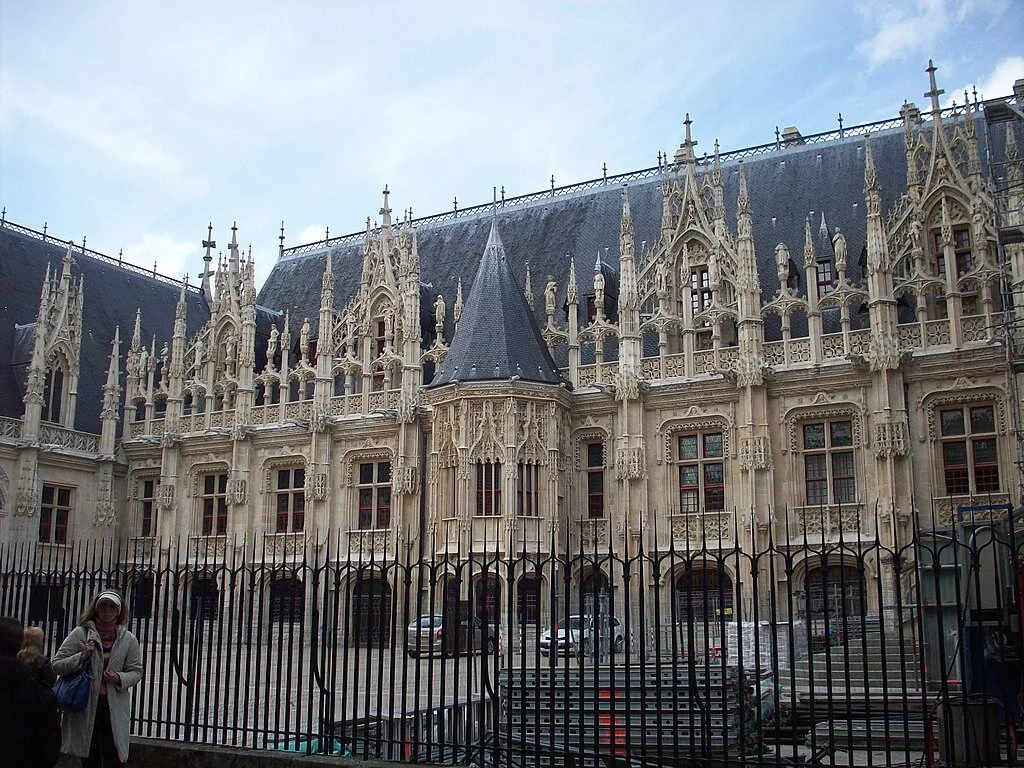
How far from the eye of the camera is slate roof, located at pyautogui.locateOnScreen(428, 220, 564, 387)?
25672 millimetres

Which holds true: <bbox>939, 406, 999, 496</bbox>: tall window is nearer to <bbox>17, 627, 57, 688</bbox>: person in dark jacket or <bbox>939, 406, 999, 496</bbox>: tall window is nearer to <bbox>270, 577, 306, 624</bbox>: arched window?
<bbox>270, 577, 306, 624</bbox>: arched window

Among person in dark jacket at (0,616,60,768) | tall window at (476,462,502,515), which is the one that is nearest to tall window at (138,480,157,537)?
tall window at (476,462,502,515)

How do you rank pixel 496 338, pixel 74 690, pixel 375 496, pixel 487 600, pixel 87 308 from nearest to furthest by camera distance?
pixel 74 690, pixel 487 600, pixel 496 338, pixel 375 496, pixel 87 308

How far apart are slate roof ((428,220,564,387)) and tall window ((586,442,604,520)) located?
212 cm

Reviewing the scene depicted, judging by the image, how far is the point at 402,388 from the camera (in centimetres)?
2812

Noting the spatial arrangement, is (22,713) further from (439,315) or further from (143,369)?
(143,369)

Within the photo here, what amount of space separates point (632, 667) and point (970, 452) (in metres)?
12.3

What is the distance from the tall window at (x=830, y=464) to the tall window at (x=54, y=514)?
21.6 meters

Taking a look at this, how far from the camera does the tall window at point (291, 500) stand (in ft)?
98.3

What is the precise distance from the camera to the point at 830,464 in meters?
23.9

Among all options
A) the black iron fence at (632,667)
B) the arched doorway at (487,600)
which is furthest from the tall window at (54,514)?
the arched doorway at (487,600)

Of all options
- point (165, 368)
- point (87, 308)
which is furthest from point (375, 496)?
point (87, 308)

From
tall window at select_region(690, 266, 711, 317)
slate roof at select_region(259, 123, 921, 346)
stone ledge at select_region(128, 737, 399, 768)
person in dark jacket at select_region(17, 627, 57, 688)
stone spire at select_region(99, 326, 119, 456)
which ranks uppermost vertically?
slate roof at select_region(259, 123, 921, 346)

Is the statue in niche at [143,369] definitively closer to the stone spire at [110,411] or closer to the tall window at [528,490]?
the stone spire at [110,411]
